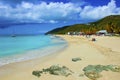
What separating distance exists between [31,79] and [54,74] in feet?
4.80

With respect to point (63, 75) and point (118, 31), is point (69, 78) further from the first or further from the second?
point (118, 31)

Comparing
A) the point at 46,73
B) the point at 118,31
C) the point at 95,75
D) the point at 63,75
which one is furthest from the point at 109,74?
the point at 118,31

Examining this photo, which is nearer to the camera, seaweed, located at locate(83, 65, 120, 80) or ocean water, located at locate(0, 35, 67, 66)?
seaweed, located at locate(83, 65, 120, 80)

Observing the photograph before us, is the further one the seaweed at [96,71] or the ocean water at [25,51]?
the ocean water at [25,51]

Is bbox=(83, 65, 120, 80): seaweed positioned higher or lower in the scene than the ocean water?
higher

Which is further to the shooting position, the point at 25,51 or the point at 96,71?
the point at 25,51

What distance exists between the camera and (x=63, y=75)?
1027 centimetres

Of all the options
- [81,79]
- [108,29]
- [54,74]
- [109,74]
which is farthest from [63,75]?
[108,29]

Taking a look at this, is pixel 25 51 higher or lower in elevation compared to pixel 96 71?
lower

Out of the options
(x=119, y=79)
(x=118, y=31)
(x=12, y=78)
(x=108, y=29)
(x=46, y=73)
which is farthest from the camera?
(x=108, y=29)

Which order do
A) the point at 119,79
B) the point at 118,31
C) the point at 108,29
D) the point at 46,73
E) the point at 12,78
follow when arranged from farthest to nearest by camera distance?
the point at 108,29 → the point at 118,31 → the point at 46,73 → the point at 12,78 → the point at 119,79

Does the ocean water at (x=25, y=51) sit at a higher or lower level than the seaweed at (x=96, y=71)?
lower

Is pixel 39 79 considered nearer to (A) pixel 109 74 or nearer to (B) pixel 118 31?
(A) pixel 109 74

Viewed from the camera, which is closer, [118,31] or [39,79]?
[39,79]
